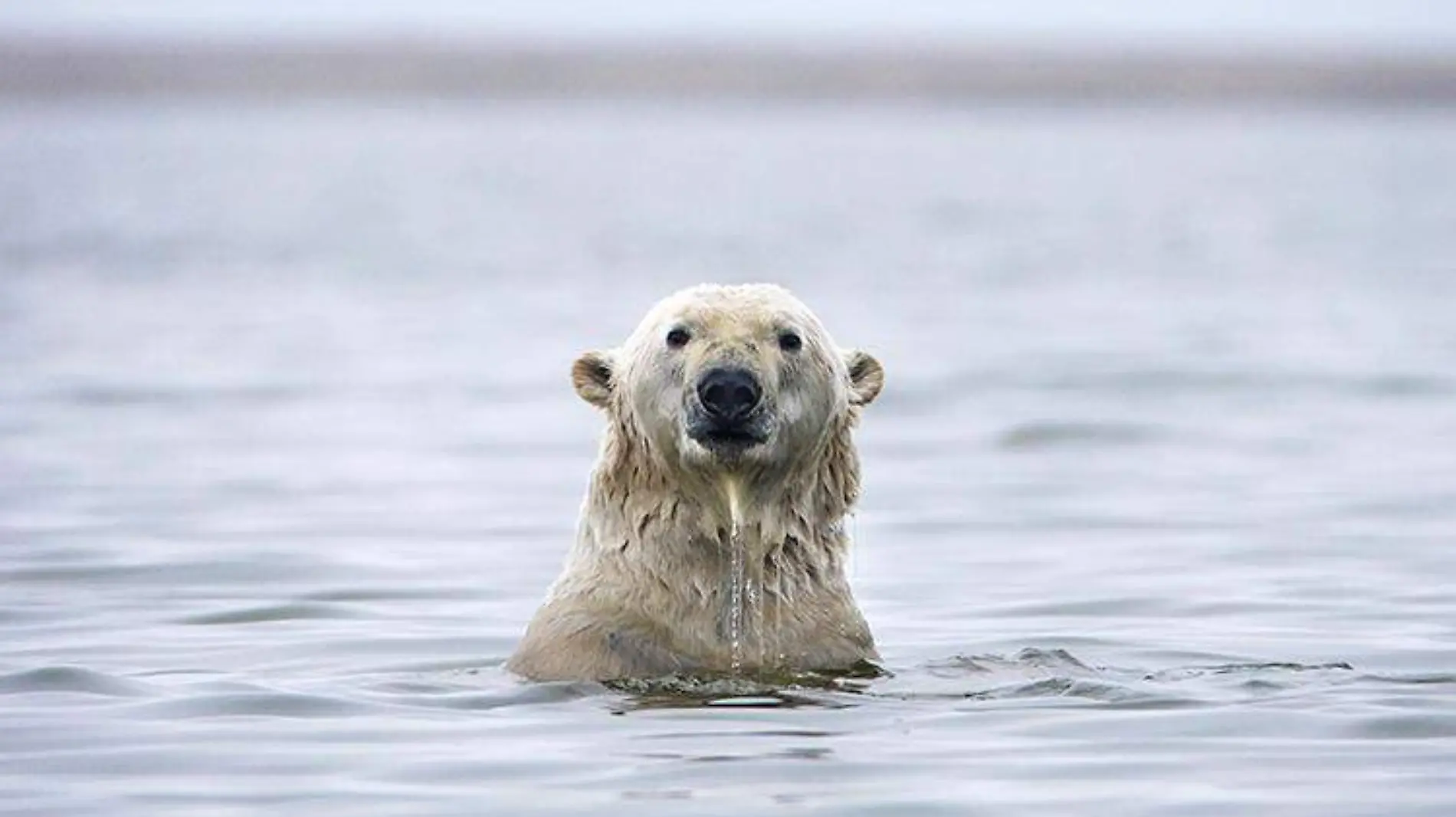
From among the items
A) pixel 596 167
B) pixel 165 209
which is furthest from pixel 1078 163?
pixel 165 209

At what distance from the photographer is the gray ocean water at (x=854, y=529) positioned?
8828 mm

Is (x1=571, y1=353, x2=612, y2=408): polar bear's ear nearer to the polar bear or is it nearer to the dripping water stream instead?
the polar bear

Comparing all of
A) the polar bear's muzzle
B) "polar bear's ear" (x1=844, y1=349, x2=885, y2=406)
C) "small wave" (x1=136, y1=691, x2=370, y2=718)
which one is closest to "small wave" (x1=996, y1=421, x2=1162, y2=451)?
"polar bear's ear" (x1=844, y1=349, x2=885, y2=406)

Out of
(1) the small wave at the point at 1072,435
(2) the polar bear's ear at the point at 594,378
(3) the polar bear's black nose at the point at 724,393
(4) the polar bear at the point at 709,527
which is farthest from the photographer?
(1) the small wave at the point at 1072,435

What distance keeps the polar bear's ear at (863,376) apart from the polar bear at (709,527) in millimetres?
107

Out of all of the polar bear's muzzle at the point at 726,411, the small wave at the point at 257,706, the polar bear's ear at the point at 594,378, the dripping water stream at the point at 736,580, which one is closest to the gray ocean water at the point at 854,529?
the small wave at the point at 257,706

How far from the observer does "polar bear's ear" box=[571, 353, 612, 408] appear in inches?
397

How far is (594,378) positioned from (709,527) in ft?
2.11

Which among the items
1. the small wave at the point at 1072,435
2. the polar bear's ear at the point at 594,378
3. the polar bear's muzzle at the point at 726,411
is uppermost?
the small wave at the point at 1072,435

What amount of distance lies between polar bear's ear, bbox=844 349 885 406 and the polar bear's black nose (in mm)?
809

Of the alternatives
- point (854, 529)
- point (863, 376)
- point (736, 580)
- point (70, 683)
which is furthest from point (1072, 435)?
point (70, 683)

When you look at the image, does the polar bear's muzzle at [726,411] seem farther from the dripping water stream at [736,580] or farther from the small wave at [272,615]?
the small wave at [272,615]

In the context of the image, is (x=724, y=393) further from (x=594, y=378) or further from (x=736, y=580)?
(x=594, y=378)

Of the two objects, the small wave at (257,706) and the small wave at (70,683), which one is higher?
the small wave at (70,683)
